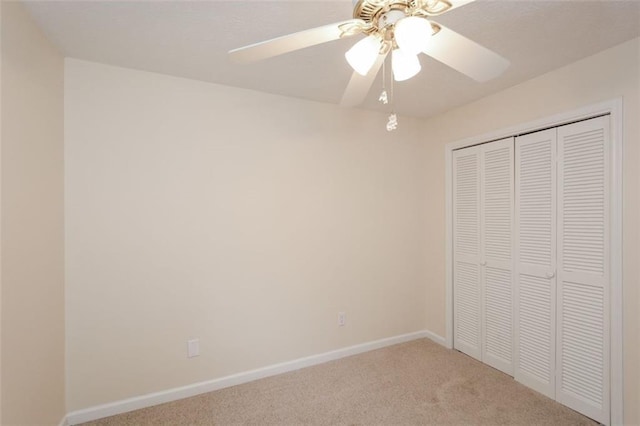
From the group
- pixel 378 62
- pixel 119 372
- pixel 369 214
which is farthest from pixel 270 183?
pixel 119 372

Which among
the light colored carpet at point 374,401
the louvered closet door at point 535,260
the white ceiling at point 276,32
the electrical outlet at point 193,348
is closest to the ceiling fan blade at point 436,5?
the white ceiling at point 276,32

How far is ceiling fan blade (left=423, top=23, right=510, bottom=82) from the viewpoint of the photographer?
1038 mm

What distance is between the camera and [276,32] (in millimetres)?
1616

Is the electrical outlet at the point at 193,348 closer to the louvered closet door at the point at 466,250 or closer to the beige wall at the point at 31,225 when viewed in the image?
the beige wall at the point at 31,225

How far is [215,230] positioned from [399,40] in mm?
1815

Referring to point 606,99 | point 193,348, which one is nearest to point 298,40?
point 606,99

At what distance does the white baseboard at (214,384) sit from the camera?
6.24ft

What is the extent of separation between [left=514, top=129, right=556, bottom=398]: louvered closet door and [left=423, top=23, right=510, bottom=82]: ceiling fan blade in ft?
4.34

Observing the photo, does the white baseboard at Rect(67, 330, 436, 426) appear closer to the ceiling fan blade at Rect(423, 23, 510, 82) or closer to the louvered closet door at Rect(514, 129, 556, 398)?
the louvered closet door at Rect(514, 129, 556, 398)

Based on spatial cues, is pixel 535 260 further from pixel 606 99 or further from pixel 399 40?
pixel 399 40

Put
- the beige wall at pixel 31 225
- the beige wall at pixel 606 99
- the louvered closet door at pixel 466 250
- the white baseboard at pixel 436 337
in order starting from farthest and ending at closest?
the white baseboard at pixel 436 337 < the louvered closet door at pixel 466 250 < the beige wall at pixel 606 99 < the beige wall at pixel 31 225

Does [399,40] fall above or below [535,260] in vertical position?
above

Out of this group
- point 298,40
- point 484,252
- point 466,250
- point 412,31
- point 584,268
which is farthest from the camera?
point 466,250

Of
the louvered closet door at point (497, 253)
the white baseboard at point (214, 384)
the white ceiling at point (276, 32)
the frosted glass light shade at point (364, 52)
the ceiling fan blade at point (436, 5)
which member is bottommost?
the white baseboard at point (214, 384)
